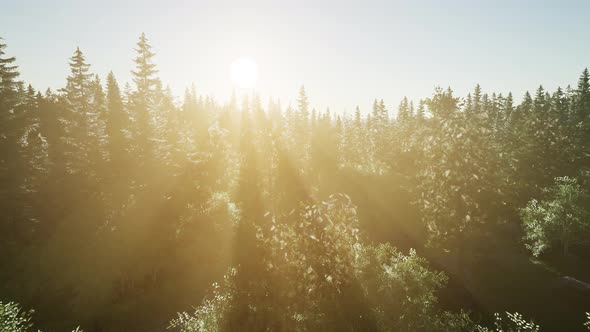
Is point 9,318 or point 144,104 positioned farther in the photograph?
point 144,104

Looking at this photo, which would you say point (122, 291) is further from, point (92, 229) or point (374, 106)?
point (374, 106)

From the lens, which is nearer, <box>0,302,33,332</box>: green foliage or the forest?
<box>0,302,33,332</box>: green foliage

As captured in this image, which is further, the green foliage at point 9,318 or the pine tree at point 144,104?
the pine tree at point 144,104

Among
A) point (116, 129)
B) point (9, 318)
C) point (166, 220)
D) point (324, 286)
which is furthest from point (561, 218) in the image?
point (116, 129)

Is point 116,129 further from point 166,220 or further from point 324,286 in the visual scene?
point 324,286

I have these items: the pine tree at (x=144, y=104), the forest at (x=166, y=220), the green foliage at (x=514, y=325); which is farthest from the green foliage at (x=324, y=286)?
the pine tree at (x=144, y=104)

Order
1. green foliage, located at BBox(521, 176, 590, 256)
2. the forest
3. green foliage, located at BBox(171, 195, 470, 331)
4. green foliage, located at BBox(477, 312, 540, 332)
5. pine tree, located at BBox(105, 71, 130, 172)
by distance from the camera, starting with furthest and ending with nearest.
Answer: pine tree, located at BBox(105, 71, 130, 172) → green foliage, located at BBox(521, 176, 590, 256) → the forest → green foliage, located at BBox(477, 312, 540, 332) → green foliage, located at BBox(171, 195, 470, 331)

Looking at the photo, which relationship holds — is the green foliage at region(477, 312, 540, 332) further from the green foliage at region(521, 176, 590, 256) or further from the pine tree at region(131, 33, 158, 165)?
the pine tree at region(131, 33, 158, 165)

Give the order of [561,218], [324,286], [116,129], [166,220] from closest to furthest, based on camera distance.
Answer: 1. [324,286]
2. [166,220]
3. [561,218]
4. [116,129]

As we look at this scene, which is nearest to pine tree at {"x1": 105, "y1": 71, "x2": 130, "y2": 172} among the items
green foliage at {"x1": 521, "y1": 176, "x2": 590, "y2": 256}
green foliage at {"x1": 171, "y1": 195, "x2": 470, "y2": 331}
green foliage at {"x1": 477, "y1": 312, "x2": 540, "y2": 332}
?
green foliage at {"x1": 171, "y1": 195, "x2": 470, "y2": 331}

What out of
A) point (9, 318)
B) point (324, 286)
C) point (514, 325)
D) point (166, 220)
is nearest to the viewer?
point (324, 286)

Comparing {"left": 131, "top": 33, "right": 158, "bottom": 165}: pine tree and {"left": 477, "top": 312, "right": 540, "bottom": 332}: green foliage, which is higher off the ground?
{"left": 131, "top": 33, "right": 158, "bottom": 165}: pine tree

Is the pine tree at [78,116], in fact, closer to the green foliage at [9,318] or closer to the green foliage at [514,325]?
Result: the green foliage at [9,318]

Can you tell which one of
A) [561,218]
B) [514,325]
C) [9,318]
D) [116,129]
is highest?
[116,129]
